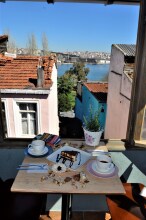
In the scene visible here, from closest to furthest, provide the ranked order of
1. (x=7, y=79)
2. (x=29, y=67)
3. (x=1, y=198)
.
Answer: (x=1, y=198), (x=7, y=79), (x=29, y=67)

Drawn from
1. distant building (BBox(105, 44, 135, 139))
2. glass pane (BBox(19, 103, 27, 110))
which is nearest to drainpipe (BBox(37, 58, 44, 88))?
glass pane (BBox(19, 103, 27, 110))

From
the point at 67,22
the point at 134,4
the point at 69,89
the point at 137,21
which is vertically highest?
the point at 67,22

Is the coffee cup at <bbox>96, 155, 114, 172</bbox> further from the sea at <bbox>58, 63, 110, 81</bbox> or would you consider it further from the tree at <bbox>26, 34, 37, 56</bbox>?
the tree at <bbox>26, 34, 37, 56</bbox>

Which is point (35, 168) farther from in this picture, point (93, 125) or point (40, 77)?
point (40, 77)

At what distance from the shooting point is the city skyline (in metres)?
1.88

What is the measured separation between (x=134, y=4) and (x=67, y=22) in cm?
216

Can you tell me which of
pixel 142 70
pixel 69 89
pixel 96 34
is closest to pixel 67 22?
pixel 96 34

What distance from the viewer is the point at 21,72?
5.14 m

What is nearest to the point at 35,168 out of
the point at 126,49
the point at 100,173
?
the point at 100,173

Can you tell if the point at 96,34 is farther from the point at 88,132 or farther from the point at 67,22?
the point at 88,132

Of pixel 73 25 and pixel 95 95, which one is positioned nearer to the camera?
pixel 73 25

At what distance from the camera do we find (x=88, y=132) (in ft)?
5.68

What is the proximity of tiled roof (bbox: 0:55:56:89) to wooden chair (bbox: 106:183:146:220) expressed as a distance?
3655 mm

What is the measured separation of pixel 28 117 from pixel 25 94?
617 millimetres
